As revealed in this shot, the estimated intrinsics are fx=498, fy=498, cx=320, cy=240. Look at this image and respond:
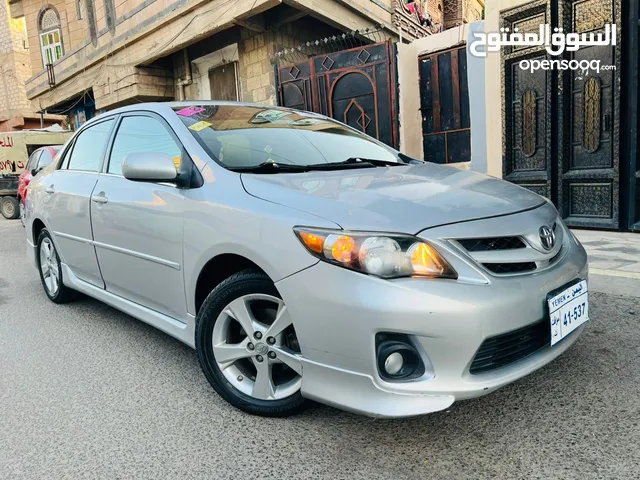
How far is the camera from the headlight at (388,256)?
1777mm

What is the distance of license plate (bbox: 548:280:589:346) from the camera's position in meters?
1.97

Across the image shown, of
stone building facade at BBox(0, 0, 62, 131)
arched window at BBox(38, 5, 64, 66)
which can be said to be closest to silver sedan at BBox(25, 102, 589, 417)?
arched window at BBox(38, 5, 64, 66)

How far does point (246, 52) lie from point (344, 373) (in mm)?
10792

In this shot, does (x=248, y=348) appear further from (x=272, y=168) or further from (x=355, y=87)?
(x=355, y=87)

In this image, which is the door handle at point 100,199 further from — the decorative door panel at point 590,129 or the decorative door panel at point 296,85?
the decorative door panel at point 296,85

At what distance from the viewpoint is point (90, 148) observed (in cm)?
364

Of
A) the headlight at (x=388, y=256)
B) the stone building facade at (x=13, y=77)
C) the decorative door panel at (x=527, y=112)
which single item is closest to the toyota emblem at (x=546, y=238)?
the headlight at (x=388, y=256)

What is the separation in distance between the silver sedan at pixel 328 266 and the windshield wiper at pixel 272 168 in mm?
14

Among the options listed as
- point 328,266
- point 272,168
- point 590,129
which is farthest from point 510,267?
point 590,129

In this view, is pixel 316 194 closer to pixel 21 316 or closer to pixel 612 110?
pixel 21 316

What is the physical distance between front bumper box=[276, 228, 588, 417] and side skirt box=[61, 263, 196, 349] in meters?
0.85

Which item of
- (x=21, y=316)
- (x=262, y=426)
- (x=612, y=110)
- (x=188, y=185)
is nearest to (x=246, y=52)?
(x=612, y=110)

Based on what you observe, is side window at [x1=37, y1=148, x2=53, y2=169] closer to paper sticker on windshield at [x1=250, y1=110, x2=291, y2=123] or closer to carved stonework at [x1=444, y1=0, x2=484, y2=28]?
paper sticker on windshield at [x1=250, y1=110, x2=291, y2=123]

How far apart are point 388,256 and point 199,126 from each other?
1.50m
